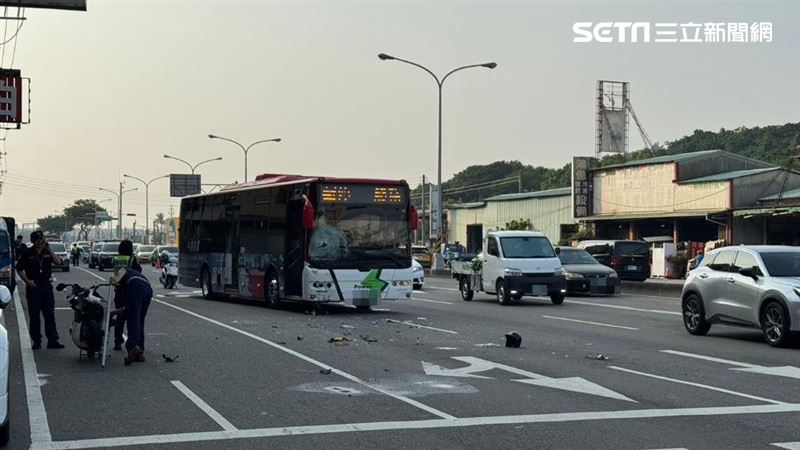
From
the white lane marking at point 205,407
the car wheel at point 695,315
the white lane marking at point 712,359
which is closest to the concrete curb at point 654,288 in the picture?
the car wheel at point 695,315

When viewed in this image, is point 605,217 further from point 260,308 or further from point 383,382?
point 383,382

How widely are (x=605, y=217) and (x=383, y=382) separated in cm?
4952

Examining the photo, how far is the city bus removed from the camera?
72.4 feet

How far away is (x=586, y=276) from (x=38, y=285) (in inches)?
761

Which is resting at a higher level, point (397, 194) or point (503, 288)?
point (397, 194)

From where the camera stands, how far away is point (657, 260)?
49.6m

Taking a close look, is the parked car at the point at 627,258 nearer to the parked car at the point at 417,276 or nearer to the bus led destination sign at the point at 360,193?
the parked car at the point at 417,276

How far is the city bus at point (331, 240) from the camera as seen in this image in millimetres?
22078

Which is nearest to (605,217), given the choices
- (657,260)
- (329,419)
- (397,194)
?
(657,260)

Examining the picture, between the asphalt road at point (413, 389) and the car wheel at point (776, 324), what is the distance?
0.28 m

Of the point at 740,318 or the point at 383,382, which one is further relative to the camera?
the point at 740,318

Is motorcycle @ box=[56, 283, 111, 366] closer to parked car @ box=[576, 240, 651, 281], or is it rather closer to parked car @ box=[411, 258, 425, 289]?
parked car @ box=[411, 258, 425, 289]

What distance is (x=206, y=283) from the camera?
29266 mm

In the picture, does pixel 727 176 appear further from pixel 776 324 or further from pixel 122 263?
pixel 122 263
